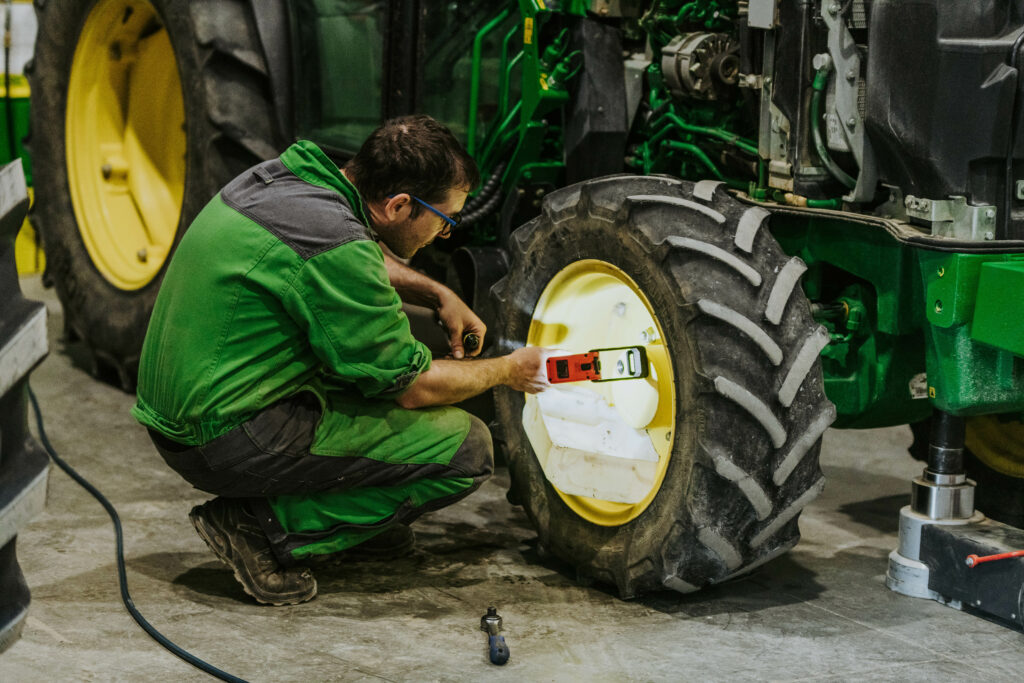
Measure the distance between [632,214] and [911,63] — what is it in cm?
73

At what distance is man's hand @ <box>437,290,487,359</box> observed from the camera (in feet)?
13.2

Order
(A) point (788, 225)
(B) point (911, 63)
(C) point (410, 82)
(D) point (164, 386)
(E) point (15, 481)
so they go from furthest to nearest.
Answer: (C) point (410, 82) → (A) point (788, 225) → (D) point (164, 386) → (B) point (911, 63) → (E) point (15, 481)

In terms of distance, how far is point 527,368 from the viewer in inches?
143

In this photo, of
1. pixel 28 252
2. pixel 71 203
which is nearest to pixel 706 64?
pixel 71 203

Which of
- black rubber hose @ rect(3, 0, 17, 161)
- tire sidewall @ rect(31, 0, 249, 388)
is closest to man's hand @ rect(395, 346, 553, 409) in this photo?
tire sidewall @ rect(31, 0, 249, 388)

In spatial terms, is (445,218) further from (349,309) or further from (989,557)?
(989,557)

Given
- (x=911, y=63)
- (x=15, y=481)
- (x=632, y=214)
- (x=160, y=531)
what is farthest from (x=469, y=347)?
(x=15, y=481)

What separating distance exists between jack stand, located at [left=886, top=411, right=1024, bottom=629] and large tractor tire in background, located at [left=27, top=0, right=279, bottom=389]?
2.94 meters

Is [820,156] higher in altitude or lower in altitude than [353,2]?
lower

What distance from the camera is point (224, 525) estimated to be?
3709 millimetres

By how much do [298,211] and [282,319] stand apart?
0.85 feet

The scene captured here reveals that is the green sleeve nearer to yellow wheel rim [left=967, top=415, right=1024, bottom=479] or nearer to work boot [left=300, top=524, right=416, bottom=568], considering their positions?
work boot [left=300, top=524, right=416, bottom=568]

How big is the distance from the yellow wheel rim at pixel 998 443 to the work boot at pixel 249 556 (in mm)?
1869

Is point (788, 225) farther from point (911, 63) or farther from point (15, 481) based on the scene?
point (15, 481)
